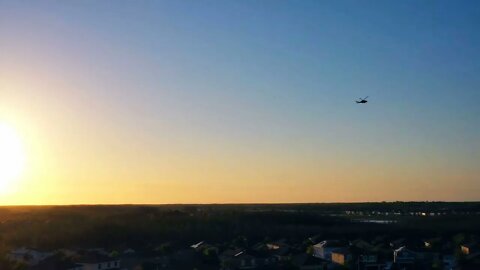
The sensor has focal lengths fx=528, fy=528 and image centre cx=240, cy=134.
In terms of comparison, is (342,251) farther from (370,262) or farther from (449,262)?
(449,262)

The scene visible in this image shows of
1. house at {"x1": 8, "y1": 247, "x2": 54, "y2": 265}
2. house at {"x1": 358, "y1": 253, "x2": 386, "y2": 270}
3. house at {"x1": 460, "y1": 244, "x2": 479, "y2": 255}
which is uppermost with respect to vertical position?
house at {"x1": 460, "y1": 244, "x2": 479, "y2": 255}

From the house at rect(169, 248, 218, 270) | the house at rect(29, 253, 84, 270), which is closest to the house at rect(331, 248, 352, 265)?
the house at rect(169, 248, 218, 270)

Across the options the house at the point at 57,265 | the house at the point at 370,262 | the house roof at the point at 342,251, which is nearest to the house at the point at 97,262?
the house at the point at 57,265

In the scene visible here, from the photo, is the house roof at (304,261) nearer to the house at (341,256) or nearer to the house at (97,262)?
the house at (341,256)

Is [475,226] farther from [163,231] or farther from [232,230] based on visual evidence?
[163,231]

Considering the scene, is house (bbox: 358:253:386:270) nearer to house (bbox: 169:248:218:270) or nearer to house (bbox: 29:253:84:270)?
house (bbox: 169:248:218:270)

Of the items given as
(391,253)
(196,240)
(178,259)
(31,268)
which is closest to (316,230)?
(196,240)

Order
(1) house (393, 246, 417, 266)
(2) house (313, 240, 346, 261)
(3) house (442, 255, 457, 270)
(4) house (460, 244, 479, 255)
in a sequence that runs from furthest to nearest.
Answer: (2) house (313, 240, 346, 261) < (4) house (460, 244, 479, 255) < (1) house (393, 246, 417, 266) < (3) house (442, 255, 457, 270)

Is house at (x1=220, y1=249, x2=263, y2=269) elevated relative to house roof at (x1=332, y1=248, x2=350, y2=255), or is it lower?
lower
